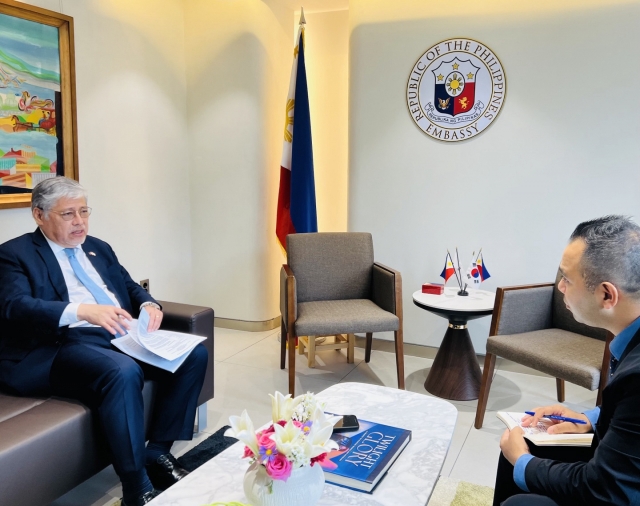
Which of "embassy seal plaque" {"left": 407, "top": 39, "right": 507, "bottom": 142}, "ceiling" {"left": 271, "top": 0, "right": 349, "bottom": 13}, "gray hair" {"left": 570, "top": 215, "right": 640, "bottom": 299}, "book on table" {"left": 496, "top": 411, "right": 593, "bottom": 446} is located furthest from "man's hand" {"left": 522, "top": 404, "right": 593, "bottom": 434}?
"ceiling" {"left": 271, "top": 0, "right": 349, "bottom": 13}

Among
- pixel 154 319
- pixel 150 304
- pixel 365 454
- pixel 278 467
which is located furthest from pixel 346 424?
pixel 150 304

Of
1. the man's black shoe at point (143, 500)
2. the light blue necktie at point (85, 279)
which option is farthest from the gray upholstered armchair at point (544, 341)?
the light blue necktie at point (85, 279)

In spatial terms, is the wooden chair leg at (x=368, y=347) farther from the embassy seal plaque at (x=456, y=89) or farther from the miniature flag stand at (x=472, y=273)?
the embassy seal plaque at (x=456, y=89)

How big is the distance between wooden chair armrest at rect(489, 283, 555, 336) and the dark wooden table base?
33 cm

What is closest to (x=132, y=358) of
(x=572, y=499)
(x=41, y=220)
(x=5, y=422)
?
(x=5, y=422)

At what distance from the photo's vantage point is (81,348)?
2.03 metres

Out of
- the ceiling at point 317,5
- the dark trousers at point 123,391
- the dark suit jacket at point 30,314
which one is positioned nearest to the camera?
the dark trousers at point 123,391

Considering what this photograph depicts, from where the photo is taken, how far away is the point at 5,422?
172cm

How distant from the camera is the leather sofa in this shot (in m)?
1.59

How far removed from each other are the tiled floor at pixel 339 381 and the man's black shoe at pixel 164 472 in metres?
0.15

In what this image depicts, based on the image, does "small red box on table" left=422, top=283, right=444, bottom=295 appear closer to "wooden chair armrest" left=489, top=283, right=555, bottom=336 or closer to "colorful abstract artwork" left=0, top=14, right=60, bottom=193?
"wooden chair armrest" left=489, top=283, right=555, bottom=336

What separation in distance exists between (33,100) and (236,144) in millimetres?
1507

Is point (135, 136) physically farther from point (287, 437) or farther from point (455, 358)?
point (287, 437)

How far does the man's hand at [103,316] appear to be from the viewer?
1968 millimetres
